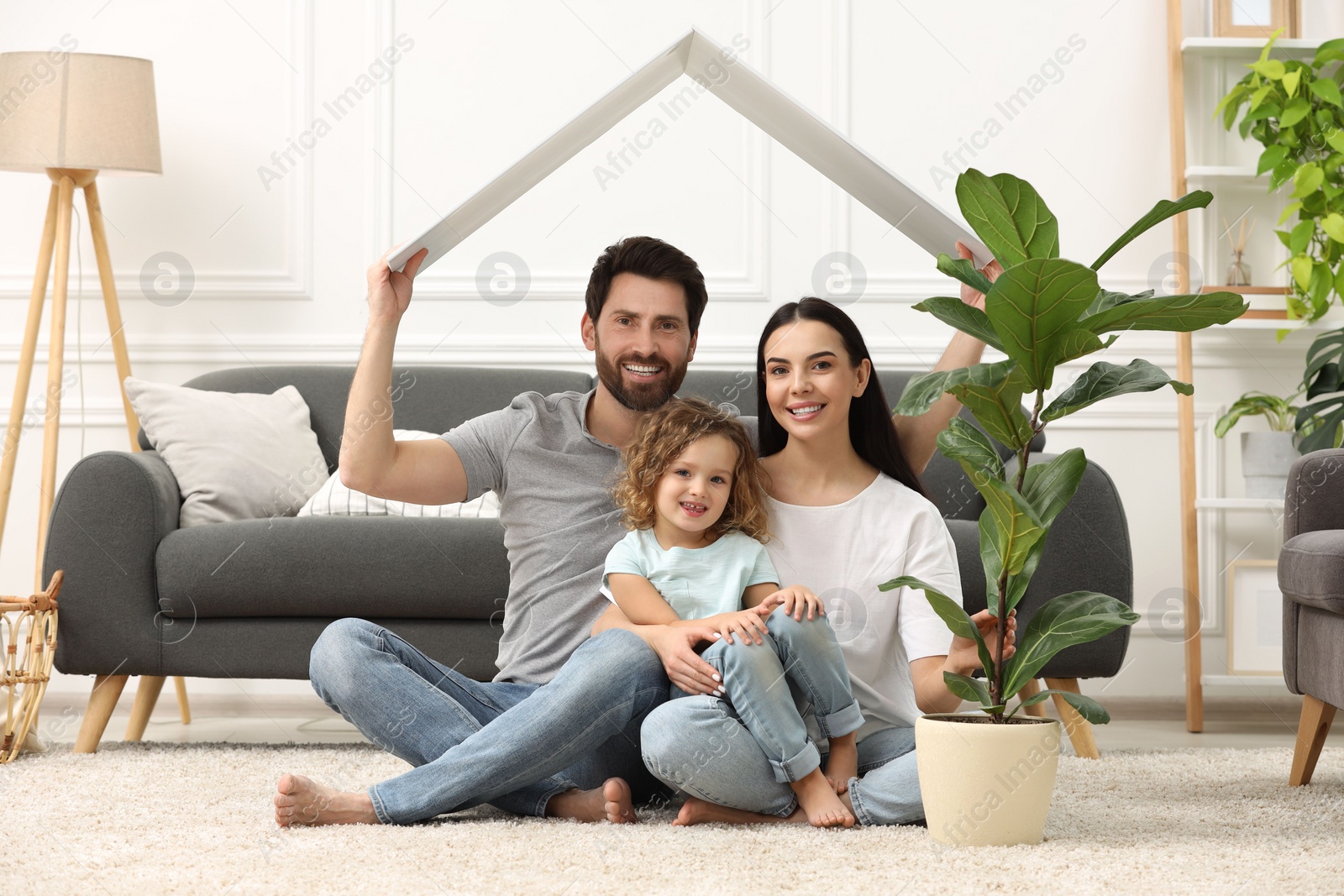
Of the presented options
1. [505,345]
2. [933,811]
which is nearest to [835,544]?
[933,811]

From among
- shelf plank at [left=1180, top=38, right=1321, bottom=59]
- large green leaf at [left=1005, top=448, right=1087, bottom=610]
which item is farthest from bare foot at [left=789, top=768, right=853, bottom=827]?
shelf plank at [left=1180, top=38, right=1321, bottom=59]

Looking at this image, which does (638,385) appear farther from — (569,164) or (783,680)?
(569,164)

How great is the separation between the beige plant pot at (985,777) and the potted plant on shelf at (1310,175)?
5.93 ft

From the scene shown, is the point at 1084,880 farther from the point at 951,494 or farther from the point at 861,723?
the point at 951,494

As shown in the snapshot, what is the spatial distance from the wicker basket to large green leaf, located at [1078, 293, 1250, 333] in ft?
6.22

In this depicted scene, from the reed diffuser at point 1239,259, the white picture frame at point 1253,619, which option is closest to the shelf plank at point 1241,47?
the reed diffuser at point 1239,259

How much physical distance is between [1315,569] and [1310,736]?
33cm

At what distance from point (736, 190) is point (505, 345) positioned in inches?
30.5

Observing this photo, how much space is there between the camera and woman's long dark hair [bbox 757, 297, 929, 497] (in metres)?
1.65

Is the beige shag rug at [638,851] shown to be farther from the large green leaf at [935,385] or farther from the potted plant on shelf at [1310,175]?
the potted plant on shelf at [1310,175]

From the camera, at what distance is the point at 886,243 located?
3238 mm

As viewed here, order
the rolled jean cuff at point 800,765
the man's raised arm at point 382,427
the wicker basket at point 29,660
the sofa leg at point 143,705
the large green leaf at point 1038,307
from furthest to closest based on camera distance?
1. the sofa leg at point 143,705
2. the wicker basket at point 29,660
3. the man's raised arm at point 382,427
4. the rolled jean cuff at point 800,765
5. the large green leaf at point 1038,307

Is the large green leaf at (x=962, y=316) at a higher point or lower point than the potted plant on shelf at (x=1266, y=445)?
higher

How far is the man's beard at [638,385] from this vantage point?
170 cm
